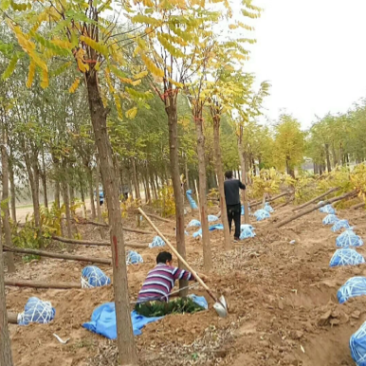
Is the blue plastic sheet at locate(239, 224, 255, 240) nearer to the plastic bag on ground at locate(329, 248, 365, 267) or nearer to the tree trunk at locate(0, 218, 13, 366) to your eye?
the plastic bag on ground at locate(329, 248, 365, 267)

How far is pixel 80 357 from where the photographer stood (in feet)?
12.1

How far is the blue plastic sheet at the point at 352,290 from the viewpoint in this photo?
427 centimetres

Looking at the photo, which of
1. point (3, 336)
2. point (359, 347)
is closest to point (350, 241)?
point (359, 347)

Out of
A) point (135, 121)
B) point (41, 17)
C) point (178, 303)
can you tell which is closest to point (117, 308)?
point (178, 303)

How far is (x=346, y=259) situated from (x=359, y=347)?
107 inches

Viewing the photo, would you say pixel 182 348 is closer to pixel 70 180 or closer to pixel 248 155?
pixel 70 180

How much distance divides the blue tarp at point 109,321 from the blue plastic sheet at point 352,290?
1561 mm

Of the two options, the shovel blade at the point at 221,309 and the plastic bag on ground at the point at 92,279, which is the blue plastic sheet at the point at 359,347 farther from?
the plastic bag on ground at the point at 92,279

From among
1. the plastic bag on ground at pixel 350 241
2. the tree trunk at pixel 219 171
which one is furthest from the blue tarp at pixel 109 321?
the plastic bag on ground at pixel 350 241

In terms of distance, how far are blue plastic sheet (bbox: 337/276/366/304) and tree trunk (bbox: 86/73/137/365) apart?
8.10 ft

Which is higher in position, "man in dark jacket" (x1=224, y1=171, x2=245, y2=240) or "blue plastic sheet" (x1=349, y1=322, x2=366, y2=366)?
"man in dark jacket" (x1=224, y1=171, x2=245, y2=240)

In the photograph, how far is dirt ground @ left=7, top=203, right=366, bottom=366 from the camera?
3.40 m

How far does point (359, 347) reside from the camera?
10.2 feet

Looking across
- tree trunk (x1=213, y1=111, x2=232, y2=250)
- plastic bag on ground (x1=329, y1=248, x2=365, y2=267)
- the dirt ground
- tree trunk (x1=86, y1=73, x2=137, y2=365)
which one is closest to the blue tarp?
the dirt ground
